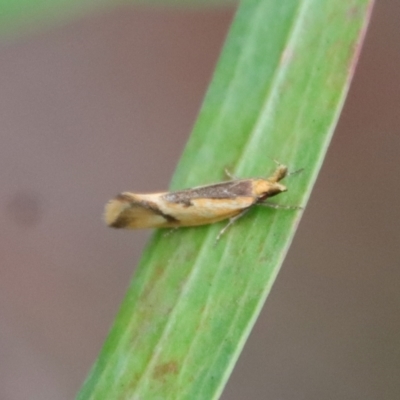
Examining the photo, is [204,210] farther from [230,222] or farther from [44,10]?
[44,10]

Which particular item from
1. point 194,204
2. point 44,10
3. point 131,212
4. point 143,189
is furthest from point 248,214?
point 143,189

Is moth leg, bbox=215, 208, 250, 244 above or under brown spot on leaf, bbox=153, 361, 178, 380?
above

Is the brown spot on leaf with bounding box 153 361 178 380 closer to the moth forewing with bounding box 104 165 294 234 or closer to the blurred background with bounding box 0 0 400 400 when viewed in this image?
the moth forewing with bounding box 104 165 294 234

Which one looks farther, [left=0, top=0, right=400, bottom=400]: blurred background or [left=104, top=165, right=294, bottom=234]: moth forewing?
[left=0, top=0, right=400, bottom=400]: blurred background

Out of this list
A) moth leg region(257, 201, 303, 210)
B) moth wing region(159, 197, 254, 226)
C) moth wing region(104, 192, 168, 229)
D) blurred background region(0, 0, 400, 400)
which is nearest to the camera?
moth leg region(257, 201, 303, 210)

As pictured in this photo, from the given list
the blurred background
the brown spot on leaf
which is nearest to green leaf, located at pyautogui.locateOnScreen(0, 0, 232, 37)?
the blurred background

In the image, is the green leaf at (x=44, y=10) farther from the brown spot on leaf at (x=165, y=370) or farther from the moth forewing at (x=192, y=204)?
the brown spot on leaf at (x=165, y=370)

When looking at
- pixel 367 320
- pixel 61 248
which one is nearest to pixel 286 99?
pixel 367 320

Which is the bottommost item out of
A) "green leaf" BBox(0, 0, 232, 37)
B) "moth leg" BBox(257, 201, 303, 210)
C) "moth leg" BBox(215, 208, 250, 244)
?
"moth leg" BBox(215, 208, 250, 244)

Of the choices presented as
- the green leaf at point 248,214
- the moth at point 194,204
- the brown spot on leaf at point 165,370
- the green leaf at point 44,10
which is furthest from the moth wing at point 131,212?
the green leaf at point 44,10
